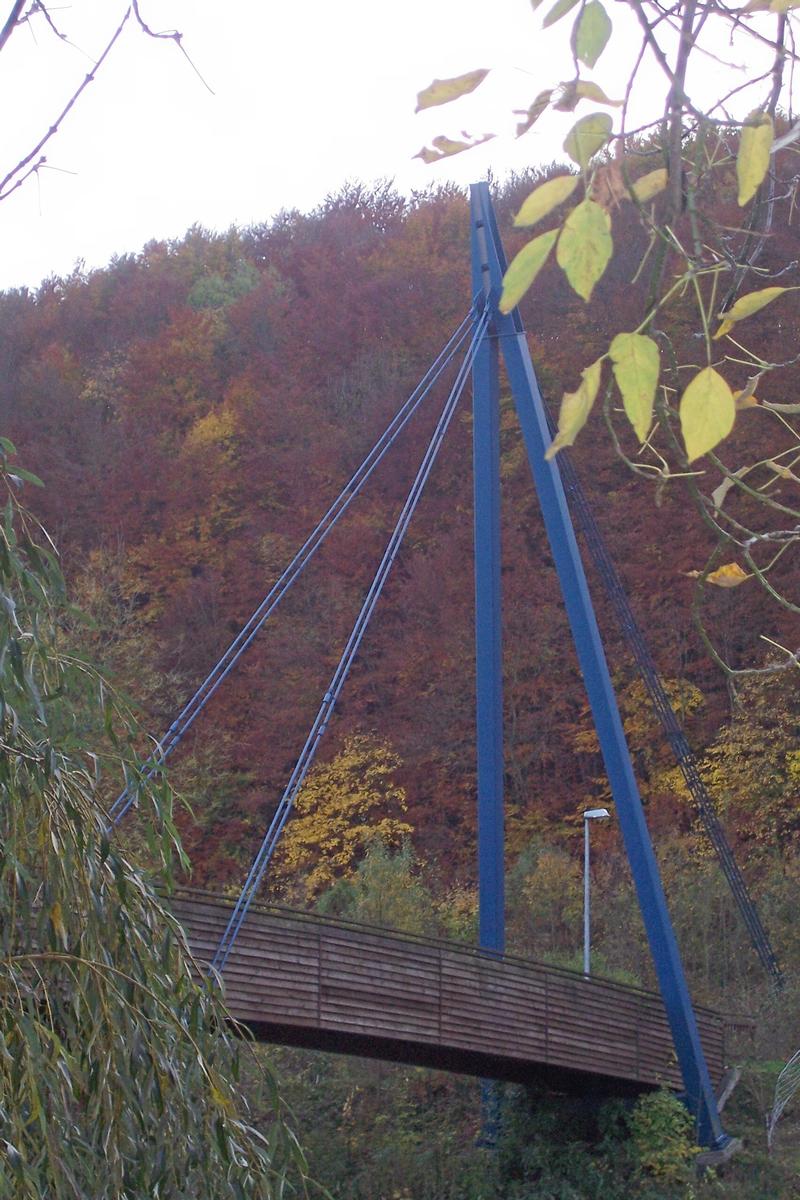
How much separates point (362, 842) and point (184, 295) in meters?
11.7

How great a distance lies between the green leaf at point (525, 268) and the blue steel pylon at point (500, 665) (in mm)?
8316

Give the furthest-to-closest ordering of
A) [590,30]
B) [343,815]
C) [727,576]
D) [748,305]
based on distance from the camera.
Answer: [343,815] → [727,576] → [748,305] → [590,30]

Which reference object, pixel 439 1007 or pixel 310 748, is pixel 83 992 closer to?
pixel 310 748

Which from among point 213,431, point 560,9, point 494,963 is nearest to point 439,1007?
point 494,963

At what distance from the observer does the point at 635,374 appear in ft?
2.52

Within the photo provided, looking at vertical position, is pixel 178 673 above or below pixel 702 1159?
above

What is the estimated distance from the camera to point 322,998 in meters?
7.79

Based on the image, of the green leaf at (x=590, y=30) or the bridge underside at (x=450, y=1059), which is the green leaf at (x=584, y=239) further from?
the bridge underside at (x=450, y=1059)

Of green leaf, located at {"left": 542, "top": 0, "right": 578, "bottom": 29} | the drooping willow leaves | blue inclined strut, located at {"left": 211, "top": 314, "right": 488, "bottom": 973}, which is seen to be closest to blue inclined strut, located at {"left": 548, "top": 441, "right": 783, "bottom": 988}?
blue inclined strut, located at {"left": 211, "top": 314, "right": 488, "bottom": 973}

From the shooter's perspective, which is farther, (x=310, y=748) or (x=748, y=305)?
(x=310, y=748)

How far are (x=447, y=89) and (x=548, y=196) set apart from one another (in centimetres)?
10

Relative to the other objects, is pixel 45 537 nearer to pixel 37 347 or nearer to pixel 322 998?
pixel 322 998

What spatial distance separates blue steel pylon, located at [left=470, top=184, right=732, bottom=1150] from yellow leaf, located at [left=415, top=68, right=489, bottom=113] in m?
8.28

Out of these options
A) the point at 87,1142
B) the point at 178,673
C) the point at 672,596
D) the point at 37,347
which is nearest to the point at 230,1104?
the point at 87,1142
